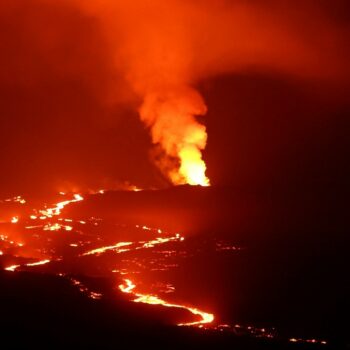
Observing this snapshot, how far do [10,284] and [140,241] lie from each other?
12.5 meters

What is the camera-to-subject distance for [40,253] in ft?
137

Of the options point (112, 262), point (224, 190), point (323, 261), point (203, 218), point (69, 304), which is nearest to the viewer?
point (69, 304)

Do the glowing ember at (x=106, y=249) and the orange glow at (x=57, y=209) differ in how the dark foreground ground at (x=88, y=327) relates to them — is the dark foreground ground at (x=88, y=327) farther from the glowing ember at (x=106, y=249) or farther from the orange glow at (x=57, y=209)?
the orange glow at (x=57, y=209)

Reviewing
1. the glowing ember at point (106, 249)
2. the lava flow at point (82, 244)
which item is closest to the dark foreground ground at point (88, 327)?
the lava flow at point (82, 244)

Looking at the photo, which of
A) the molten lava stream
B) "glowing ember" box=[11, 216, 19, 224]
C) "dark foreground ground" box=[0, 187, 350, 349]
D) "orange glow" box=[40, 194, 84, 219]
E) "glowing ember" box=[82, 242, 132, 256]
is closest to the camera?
"dark foreground ground" box=[0, 187, 350, 349]

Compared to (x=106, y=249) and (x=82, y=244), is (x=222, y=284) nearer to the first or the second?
(x=106, y=249)

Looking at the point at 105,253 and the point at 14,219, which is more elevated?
the point at 14,219

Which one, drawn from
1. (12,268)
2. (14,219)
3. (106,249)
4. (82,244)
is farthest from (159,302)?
(14,219)

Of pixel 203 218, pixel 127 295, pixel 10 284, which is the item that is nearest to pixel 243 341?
pixel 127 295

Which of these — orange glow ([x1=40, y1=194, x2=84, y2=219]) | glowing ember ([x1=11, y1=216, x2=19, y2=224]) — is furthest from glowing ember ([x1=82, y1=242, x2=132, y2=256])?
orange glow ([x1=40, y1=194, x2=84, y2=219])

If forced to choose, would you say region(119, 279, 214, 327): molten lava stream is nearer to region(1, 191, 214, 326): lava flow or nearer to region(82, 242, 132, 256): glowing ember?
region(1, 191, 214, 326): lava flow

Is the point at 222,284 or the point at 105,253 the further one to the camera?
the point at 105,253

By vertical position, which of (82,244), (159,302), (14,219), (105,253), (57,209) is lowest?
(159,302)

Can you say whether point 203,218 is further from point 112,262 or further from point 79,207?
point 112,262
